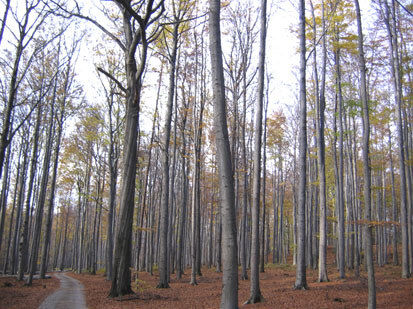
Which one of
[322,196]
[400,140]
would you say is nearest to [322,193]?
[322,196]

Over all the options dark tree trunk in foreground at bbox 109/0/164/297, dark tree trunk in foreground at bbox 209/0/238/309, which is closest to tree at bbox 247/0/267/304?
dark tree trunk in foreground at bbox 109/0/164/297

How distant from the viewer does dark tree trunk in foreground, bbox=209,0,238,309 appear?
433 cm

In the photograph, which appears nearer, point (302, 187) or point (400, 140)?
point (302, 187)

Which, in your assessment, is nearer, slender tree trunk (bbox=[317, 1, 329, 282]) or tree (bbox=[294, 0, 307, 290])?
tree (bbox=[294, 0, 307, 290])

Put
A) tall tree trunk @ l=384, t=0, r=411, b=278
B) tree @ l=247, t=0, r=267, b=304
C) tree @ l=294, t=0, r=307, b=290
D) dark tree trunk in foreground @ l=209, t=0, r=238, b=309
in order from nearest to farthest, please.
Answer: dark tree trunk in foreground @ l=209, t=0, r=238, b=309 → tree @ l=247, t=0, r=267, b=304 → tree @ l=294, t=0, r=307, b=290 → tall tree trunk @ l=384, t=0, r=411, b=278

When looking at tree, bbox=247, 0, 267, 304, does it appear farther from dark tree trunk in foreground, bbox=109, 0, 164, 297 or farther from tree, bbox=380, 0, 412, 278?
tree, bbox=380, 0, 412, 278

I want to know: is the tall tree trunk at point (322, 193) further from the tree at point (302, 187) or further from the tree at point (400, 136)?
the tree at point (400, 136)

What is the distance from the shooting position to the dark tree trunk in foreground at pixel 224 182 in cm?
433

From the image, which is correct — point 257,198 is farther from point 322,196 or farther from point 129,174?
point 322,196

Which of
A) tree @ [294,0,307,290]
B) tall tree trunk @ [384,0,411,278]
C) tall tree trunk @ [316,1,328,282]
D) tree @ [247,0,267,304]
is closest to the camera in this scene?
tree @ [247,0,267,304]

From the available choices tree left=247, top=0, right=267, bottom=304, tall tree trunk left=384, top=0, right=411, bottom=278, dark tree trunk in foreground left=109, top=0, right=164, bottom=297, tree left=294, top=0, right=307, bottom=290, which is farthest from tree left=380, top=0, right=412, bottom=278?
dark tree trunk in foreground left=109, top=0, right=164, bottom=297

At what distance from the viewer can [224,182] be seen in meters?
4.67

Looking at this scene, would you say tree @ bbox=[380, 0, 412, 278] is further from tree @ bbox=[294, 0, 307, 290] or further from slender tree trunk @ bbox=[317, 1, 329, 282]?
tree @ bbox=[294, 0, 307, 290]

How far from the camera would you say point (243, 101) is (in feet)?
53.9
